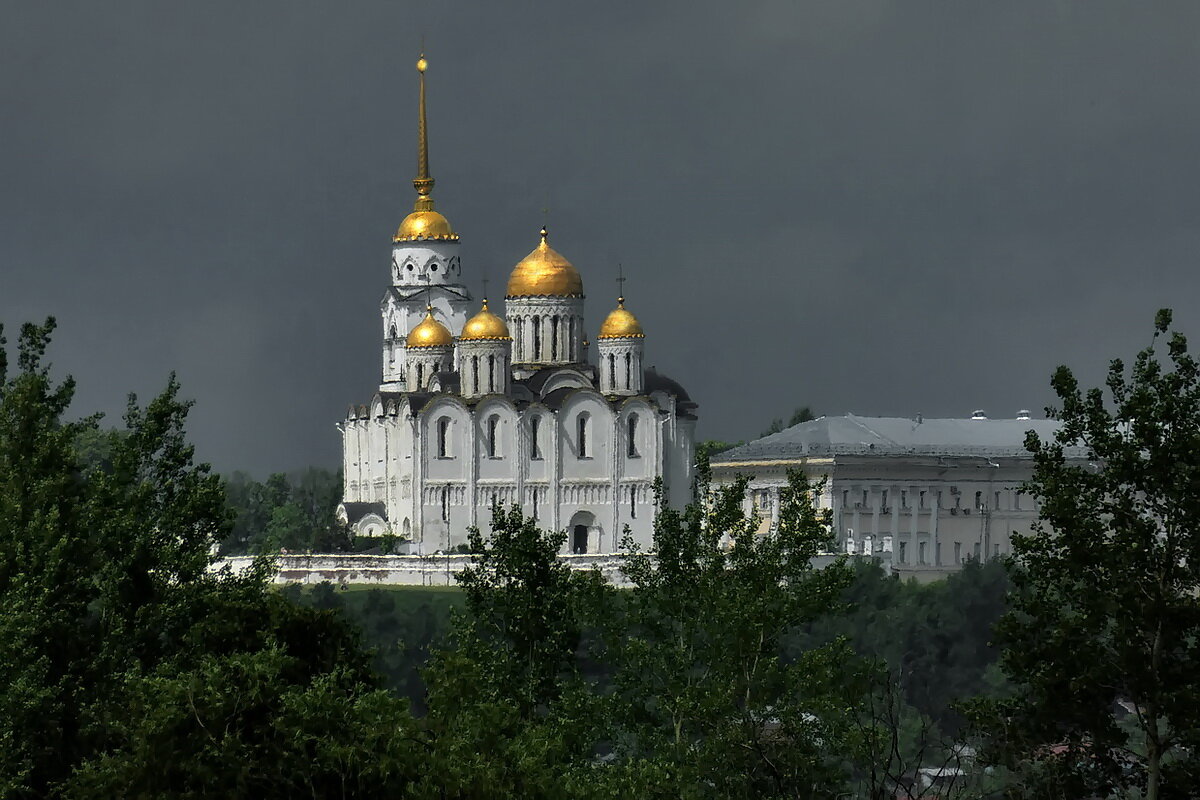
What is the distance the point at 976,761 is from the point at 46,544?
40.8 feet

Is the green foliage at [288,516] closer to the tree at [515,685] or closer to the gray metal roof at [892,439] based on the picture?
the gray metal roof at [892,439]

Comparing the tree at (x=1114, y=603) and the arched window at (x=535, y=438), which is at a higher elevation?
the arched window at (x=535, y=438)

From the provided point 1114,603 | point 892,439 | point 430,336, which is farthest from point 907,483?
point 1114,603

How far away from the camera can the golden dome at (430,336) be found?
110 m

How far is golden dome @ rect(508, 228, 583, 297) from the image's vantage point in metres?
107

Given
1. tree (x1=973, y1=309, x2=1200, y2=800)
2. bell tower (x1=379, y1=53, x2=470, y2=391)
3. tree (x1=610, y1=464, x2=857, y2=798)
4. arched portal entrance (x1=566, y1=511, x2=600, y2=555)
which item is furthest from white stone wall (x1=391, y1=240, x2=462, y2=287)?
tree (x1=973, y1=309, x2=1200, y2=800)

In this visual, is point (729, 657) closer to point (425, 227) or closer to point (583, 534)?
point (583, 534)

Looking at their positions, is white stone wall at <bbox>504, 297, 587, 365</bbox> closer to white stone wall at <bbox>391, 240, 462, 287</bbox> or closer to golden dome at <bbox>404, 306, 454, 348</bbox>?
golden dome at <bbox>404, 306, 454, 348</bbox>

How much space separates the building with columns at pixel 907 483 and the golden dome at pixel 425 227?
45.1 feet

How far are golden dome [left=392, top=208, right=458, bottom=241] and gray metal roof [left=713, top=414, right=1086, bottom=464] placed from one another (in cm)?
1411

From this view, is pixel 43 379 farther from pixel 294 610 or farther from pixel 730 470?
pixel 730 470

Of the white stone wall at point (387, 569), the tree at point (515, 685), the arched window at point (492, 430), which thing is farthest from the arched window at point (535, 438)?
the tree at point (515, 685)

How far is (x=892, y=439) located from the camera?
395 ft

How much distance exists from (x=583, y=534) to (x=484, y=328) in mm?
7694
